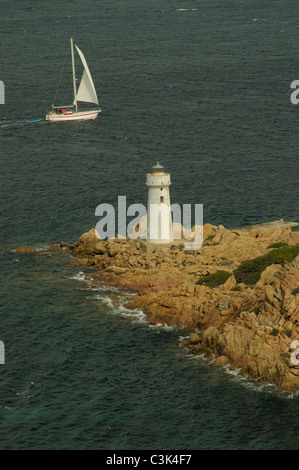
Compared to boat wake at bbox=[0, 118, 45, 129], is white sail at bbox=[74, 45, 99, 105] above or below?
above

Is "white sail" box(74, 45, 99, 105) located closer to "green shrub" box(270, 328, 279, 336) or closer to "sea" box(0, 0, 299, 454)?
"sea" box(0, 0, 299, 454)

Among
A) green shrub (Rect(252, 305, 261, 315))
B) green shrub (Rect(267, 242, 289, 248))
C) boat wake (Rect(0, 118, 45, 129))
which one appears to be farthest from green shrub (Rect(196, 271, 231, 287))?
boat wake (Rect(0, 118, 45, 129))

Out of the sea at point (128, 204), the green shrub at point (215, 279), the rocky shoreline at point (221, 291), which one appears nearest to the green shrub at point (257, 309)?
the rocky shoreline at point (221, 291)

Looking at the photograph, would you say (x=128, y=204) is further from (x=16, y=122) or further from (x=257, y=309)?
(x=16, y=122)

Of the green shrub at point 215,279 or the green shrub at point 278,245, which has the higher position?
the green shrub at point 278,245

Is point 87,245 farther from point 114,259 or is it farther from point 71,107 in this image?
point 71,107

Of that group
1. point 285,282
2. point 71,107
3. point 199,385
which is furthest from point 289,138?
point 199,385

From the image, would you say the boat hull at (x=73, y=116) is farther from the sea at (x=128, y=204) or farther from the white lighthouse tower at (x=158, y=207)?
the white lighthouse tower at (x=158, y=207)
